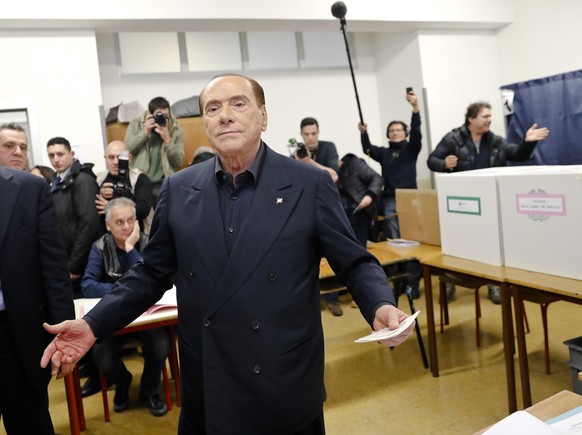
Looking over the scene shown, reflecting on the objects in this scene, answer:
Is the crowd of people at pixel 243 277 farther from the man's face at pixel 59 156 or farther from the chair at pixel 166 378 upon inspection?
the man's face at pixel 59 156

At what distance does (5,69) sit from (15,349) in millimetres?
3184

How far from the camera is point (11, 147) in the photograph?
2.57 metres

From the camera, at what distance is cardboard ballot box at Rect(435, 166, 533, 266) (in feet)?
9.10

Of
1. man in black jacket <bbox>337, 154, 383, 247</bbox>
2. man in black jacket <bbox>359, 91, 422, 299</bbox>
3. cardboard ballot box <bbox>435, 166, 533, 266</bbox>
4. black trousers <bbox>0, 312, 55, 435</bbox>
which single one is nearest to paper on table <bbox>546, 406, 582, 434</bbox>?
cardboard ballot box <bbox>435, 166, 533, 266</bbox>

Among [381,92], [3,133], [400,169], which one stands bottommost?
[400,169]

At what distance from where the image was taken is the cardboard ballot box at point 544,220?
236 cm

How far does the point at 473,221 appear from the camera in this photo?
293 cm

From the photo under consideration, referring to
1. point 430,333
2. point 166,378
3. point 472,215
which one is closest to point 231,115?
point 472,215

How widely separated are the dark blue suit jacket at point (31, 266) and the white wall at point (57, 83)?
274 cm

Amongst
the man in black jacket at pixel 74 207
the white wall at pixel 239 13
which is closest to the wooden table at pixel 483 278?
the man in black jacket at pixel 74 207

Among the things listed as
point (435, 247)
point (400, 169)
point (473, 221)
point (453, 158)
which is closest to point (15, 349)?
point (473, 221)

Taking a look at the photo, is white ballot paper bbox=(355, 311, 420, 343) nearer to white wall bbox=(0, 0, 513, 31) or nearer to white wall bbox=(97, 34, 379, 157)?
white wall bbox=(0, 0, 513, 31)

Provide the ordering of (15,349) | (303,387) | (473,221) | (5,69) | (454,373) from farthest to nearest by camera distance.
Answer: (5,69) < (454,373) < (473,221) < (15,349) < (303,387)

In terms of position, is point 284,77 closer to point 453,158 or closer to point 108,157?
point 453,158
